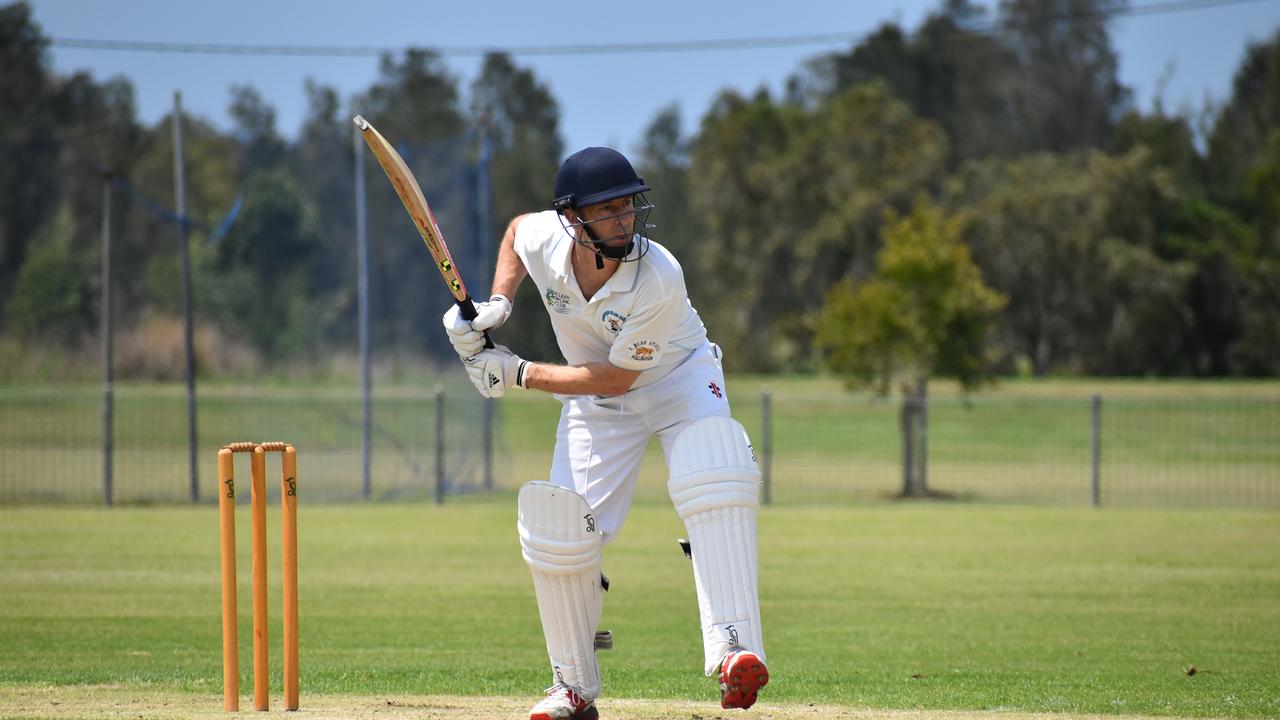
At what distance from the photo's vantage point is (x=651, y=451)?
102 feet

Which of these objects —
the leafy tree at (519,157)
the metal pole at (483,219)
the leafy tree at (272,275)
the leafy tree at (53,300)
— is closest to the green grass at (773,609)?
the metal pole at (483,219)

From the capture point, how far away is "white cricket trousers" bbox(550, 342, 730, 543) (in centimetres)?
651

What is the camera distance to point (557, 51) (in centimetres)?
3216

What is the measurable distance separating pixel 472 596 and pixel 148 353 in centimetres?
2210

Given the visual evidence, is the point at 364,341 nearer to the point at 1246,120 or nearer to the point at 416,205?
the point at 416,205

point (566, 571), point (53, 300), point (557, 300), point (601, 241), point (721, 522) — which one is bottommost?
point (566, 571)

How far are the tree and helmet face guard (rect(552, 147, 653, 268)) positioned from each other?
16.2 metres

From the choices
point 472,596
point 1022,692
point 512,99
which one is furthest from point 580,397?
point 512,99

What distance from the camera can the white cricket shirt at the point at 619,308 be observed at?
628cm

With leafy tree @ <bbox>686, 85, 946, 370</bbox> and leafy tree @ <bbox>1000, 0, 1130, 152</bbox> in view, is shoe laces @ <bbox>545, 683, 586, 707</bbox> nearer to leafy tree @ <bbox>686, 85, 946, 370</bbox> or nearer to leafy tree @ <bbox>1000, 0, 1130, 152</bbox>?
leafy tree @ <bbox>686, 85, 946, 370</bbox>

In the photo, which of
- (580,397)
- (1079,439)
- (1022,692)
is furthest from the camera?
(1079,439)

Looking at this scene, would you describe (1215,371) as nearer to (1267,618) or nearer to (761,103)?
(761,103)

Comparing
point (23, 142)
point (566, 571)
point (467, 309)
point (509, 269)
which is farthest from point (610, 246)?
point (23, 142)

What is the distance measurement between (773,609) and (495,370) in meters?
5.63
